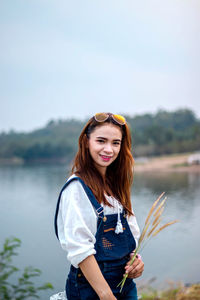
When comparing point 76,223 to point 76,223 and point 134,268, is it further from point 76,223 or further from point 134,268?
point 134,268

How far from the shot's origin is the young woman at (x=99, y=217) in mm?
1025

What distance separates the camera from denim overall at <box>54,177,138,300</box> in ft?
Result: 3.59

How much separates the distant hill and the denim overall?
1870 centimetres

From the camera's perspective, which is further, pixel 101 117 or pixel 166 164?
pixel 166 164

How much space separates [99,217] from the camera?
1096 millimetres

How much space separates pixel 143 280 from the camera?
3586 mm

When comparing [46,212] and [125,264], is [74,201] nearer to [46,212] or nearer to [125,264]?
[125,264]

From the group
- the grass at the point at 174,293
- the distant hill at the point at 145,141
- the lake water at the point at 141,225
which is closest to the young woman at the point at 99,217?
the lake water at the point at 141,225

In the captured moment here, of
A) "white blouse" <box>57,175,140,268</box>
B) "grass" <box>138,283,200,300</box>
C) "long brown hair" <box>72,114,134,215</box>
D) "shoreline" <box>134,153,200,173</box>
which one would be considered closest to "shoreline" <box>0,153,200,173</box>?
"shoreline" <box>134,153,200,173</box>

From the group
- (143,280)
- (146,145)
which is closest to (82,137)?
(143,280)

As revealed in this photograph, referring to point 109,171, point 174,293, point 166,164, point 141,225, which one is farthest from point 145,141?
point 109,171

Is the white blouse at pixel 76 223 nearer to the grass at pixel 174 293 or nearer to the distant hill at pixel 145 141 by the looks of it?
the grass at pixel 174 293

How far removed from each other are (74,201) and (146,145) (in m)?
19.9

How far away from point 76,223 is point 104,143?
0.36 meters
